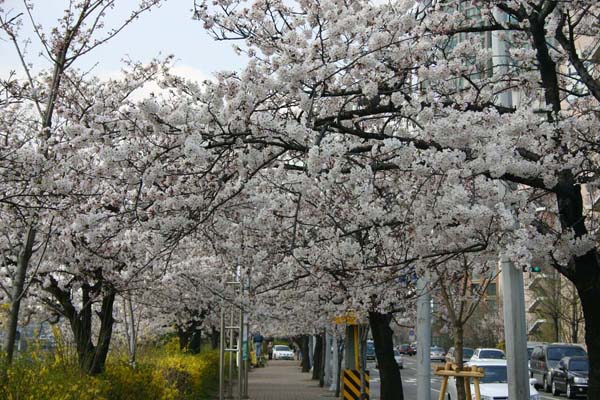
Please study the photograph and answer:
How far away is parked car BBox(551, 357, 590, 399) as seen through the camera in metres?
26.3

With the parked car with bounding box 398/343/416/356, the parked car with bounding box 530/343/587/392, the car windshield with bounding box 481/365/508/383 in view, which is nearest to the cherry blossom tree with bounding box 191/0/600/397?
the car windshield with bounding box 481/365/508/383

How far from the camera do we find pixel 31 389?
734 cm

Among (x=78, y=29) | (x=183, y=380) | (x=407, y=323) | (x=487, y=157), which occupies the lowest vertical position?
(x=183, y=380)

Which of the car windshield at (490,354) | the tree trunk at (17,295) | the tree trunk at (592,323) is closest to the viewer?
the tree trunk at (592,323)

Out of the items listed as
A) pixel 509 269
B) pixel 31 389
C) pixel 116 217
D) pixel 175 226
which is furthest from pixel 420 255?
pixel 31 389

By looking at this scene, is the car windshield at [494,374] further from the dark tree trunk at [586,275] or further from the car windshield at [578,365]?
the dark tree trunk at [586,275]

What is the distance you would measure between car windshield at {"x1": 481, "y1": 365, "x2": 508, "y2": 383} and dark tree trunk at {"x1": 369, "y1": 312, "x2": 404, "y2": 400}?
4.38m

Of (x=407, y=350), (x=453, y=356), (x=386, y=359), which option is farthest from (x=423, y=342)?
(x=407, y=350)

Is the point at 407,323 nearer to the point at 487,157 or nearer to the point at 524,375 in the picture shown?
the point at 524,375

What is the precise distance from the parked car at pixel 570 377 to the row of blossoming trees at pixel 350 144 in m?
19.6

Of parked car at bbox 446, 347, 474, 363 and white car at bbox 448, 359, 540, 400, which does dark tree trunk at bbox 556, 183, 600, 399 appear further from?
white car at bbox 448, 359, 540, 400

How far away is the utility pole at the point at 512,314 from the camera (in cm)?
884

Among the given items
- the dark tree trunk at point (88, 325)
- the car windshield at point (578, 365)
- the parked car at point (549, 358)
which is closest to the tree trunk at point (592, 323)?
the dark tree trunk at point (88, 325)

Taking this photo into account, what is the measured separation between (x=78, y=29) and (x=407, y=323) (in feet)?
44.3
